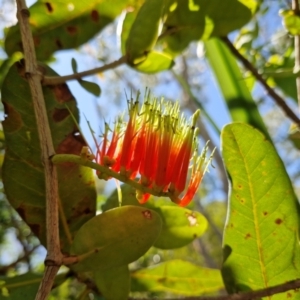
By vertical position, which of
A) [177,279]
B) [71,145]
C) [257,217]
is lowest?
[177,279]

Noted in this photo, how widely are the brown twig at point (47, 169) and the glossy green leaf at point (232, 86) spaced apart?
1.12 ft

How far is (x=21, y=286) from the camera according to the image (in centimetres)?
59

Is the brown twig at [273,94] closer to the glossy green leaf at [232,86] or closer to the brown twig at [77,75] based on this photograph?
the glossy green leaf at [232,86]

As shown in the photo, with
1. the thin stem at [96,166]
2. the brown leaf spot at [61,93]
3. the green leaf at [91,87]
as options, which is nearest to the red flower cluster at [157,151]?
the thin stem at [96,166]

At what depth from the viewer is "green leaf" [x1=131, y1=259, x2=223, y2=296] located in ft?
2.45

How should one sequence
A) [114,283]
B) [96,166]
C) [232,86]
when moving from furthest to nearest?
[232,86] → [114,283] → [96,166]

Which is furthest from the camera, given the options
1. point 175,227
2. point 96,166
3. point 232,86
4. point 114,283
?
point 232,86

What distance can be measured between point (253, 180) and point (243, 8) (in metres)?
0.31

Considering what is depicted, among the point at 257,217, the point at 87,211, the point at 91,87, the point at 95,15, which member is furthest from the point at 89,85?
the point at 257,217

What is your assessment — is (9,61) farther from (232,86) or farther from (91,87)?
(232,86)

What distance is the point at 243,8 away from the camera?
2.42ft

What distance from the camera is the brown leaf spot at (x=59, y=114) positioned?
23.7 inches

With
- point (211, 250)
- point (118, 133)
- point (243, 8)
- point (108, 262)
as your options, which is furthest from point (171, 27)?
point (211, 250)

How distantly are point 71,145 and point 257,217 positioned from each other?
0.77 feet
